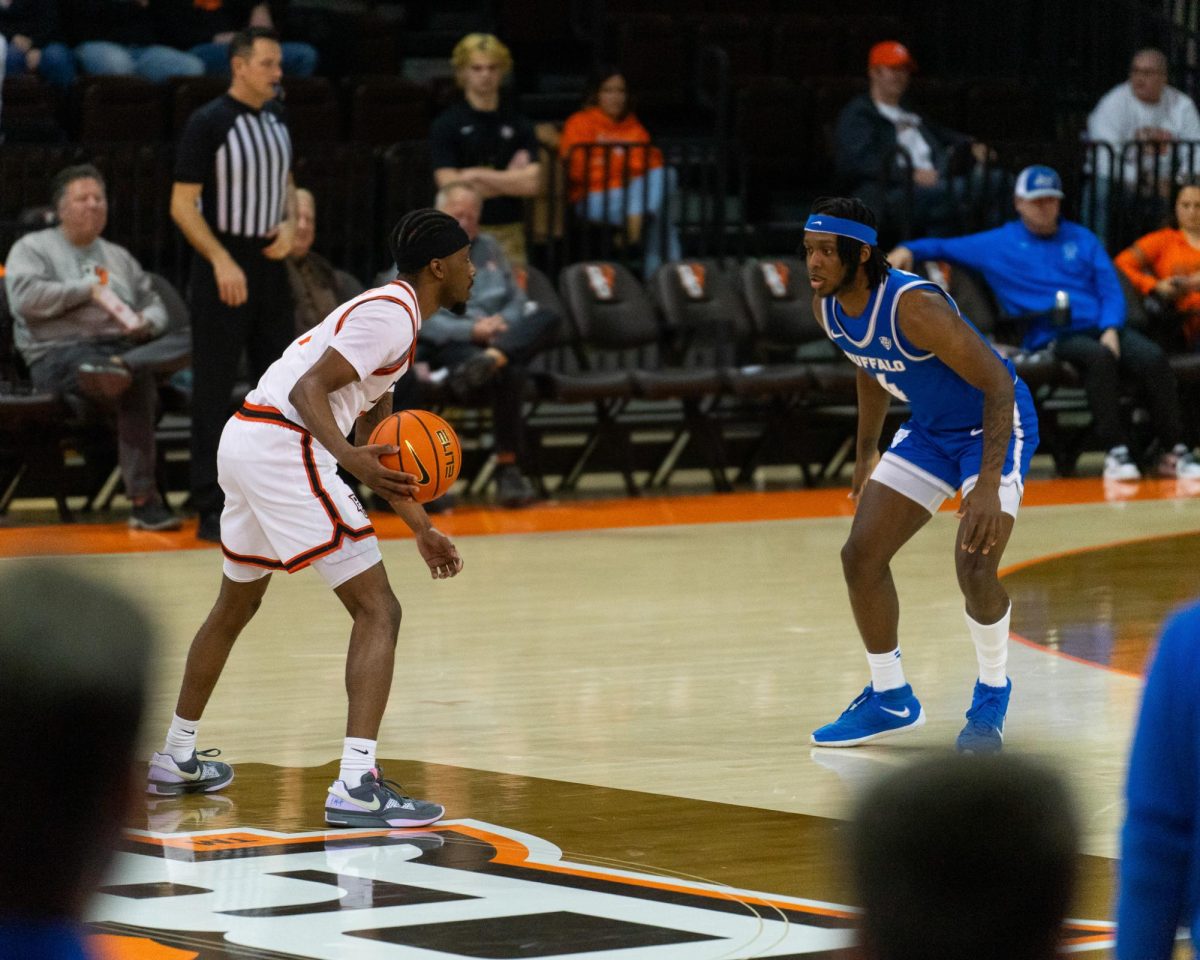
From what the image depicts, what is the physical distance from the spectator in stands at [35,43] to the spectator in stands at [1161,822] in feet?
38.3

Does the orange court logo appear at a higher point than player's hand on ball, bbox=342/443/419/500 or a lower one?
lower

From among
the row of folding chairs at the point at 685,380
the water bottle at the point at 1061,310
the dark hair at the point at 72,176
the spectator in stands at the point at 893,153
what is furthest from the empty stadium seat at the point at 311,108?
the water bottle at the point at 1061,310

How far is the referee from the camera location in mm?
9789

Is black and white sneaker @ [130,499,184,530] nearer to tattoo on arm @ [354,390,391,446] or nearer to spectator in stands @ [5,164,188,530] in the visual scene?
spectator in stands @ [5,164,188,530]

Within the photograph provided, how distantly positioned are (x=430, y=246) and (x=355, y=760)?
4.19ft

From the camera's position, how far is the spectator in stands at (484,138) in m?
12.2

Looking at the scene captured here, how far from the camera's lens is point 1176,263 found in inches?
539

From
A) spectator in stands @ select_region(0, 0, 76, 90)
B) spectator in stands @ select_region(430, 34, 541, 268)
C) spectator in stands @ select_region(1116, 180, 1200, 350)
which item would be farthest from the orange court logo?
spectator in stands @ select_region(1116, 180, 1200, 350)

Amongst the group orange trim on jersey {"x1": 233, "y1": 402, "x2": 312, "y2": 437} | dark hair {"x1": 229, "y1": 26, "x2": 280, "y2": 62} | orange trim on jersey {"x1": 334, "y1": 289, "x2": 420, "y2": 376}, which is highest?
dark hair {"x1": 229, "y1": 26, "x2": 280, "y2": 62}

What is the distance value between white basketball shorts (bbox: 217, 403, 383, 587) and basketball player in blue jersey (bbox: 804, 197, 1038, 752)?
1.43 metres

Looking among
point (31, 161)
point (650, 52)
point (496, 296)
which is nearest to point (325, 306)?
point (496, 296)

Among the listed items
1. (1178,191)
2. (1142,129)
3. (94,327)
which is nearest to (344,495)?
(94,327)

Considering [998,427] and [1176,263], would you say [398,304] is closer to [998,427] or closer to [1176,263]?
[998,427]

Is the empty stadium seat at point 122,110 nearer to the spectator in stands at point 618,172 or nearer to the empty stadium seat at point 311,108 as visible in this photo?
the empty stadium seat at point 311,108
